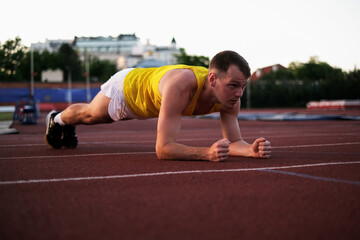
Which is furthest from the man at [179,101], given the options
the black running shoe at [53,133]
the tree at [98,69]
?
the tree at [98,69]

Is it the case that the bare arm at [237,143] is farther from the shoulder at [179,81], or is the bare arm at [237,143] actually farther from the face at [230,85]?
the shoulder at [179,81]

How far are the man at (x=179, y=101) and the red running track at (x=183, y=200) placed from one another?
204 mm

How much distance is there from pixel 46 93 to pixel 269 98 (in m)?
24.8

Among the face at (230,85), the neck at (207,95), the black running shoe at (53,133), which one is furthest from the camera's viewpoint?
the black running shoe at (53,133)

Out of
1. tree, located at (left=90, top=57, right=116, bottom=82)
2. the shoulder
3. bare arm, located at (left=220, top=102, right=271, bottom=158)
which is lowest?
bare arm, located at (left=220, top=102, right=271, bottom=158)

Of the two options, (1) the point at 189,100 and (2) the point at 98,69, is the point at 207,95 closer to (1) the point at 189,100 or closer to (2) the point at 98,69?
(1) the point at 189,100

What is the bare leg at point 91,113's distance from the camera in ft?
Answer: 15.7

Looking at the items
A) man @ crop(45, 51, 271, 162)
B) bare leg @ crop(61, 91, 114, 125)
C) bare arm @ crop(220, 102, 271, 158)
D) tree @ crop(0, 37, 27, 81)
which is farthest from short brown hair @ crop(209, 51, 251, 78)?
tree @ crop(0, 37, 27, 81)

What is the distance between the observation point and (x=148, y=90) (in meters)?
4.30

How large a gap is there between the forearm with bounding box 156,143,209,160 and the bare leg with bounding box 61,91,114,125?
1251 millimetres

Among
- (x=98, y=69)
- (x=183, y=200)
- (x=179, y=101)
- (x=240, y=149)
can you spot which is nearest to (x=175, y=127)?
(x=179, y=101)

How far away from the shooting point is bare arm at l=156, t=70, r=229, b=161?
366cm

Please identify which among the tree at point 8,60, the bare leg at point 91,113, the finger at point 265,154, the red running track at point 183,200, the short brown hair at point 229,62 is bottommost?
the red running track at point 183,200

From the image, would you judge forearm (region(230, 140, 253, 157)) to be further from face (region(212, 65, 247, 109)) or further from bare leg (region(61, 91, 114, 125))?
bare leg (region(61, 91, 114, 125))
